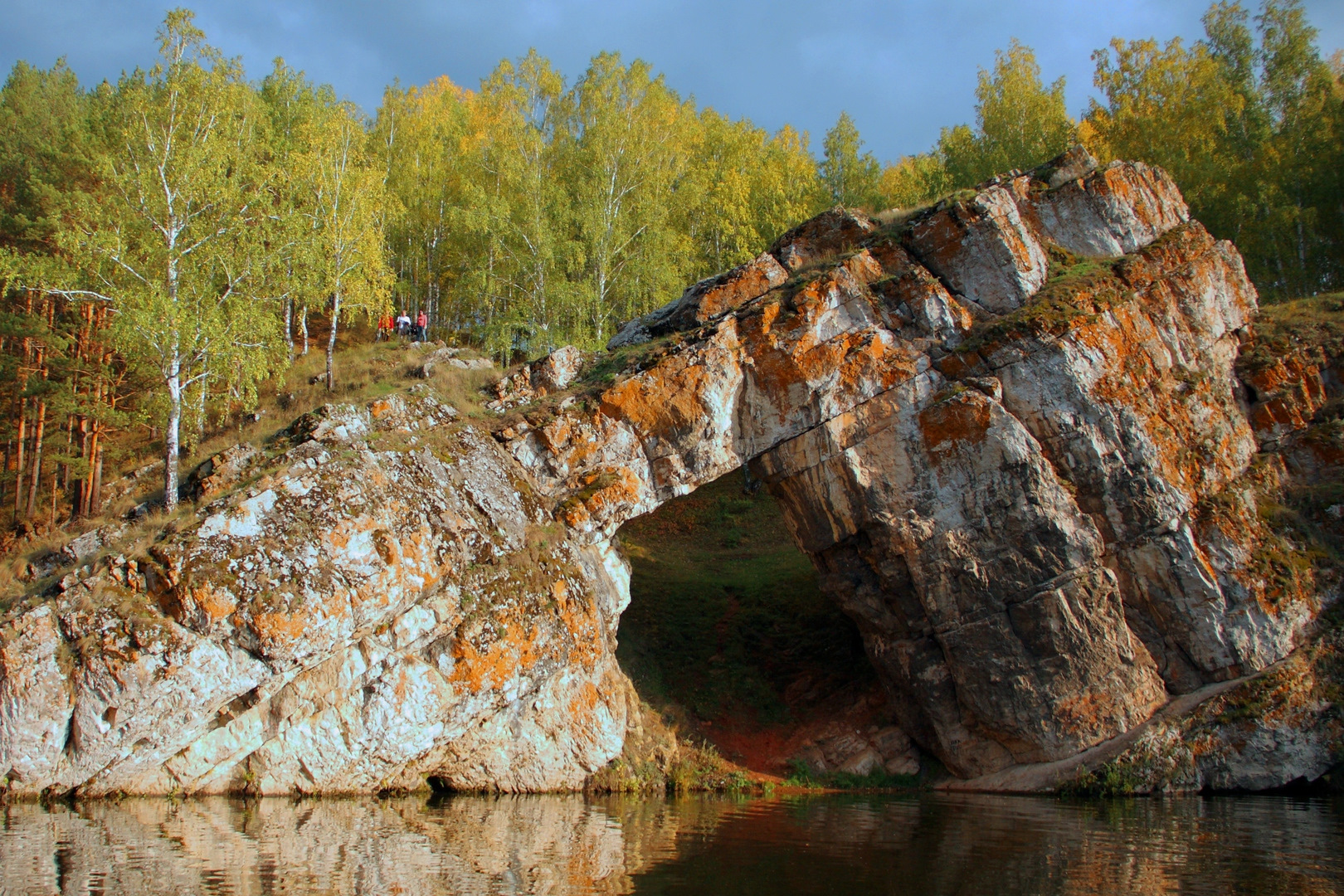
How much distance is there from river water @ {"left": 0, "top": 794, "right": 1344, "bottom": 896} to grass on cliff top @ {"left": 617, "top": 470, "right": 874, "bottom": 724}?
7177 mm

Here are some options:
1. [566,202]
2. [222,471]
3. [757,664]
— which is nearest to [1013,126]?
[566,202]

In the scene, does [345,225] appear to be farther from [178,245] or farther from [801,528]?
[801,528]

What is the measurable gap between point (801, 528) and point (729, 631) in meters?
6.08

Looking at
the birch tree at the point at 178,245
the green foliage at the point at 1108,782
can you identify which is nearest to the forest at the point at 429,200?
the birch tree at the point at 178,245

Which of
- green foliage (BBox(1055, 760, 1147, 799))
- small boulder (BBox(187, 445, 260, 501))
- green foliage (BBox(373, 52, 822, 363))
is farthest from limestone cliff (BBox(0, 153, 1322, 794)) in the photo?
green foliage (BBox(373, 52, 822, 363))

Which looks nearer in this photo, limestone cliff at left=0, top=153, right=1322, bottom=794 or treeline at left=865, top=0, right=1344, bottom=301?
limestone cliff at left=0, top=153, right=1322, bottom=794

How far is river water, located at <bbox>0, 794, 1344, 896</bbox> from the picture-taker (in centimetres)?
898

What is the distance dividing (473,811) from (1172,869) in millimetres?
10778

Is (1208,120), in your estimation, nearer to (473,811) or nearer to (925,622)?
(925,622)

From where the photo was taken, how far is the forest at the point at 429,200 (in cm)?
2130

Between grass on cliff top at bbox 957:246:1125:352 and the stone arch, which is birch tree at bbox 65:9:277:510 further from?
grass on cliff top at bbox 957:246:1125:352

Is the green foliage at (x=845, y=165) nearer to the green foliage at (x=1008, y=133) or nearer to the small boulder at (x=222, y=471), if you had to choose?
the green foliage at (x=1008, y=133)

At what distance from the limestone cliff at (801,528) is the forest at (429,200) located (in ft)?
16.6

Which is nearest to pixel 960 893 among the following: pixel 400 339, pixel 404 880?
pixel 404 880
